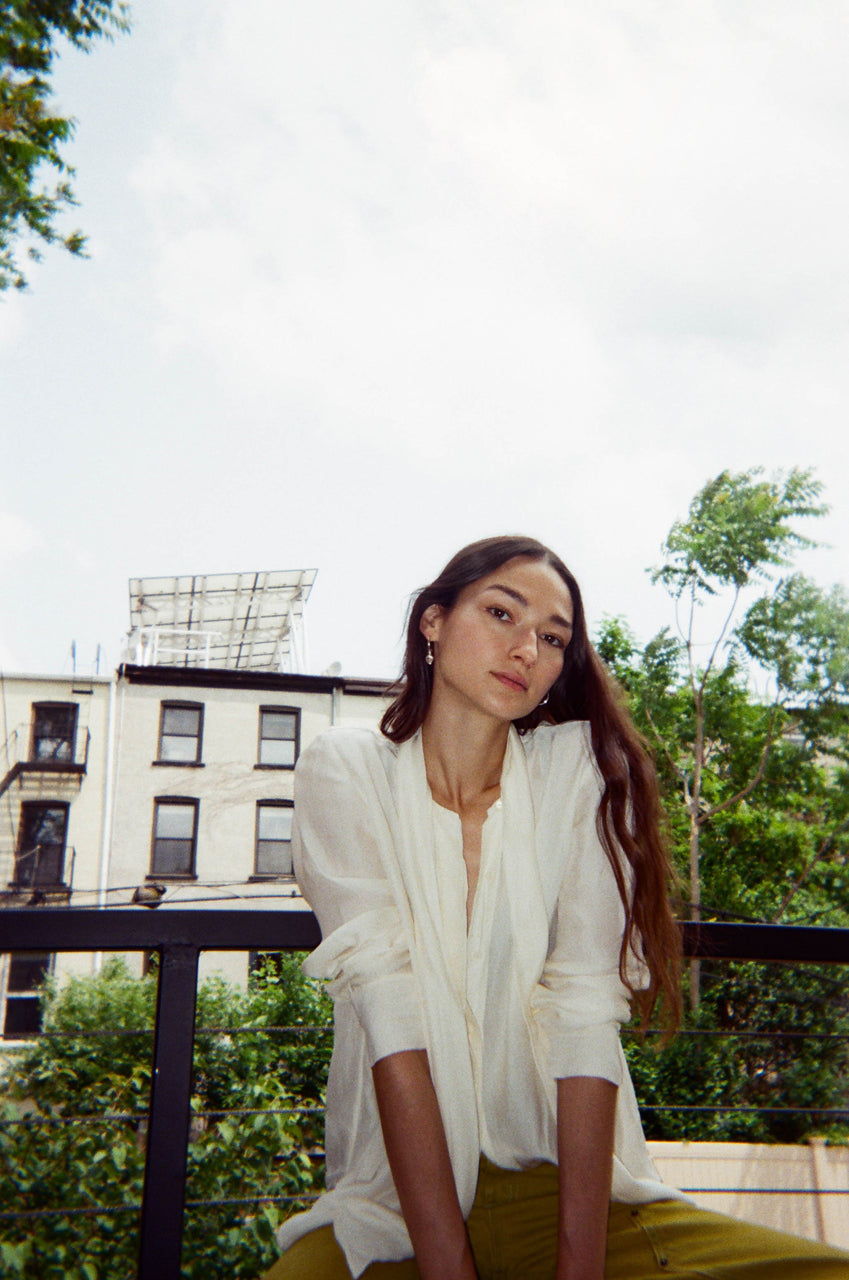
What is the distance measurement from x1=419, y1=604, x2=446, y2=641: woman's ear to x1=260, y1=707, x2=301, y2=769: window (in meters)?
17.0

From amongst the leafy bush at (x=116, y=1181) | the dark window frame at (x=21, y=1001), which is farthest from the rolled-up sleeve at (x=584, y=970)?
the dark window frame at (x=21, y=1001)

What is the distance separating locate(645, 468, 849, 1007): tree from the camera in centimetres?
1402

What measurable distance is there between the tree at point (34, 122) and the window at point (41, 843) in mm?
14675

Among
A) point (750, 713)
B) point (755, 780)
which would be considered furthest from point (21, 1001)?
point (750, 713)

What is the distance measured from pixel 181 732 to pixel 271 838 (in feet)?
8.79

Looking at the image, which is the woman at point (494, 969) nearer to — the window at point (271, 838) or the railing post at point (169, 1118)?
the railing post at point (169, 1118)

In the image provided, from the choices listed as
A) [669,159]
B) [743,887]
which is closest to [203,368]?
[669,159]

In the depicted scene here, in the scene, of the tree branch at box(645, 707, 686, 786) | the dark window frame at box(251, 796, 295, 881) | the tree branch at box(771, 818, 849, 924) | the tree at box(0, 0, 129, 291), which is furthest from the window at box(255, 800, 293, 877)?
the tree at box(0, 0, 129, 291)

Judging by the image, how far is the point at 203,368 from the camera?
25.7m

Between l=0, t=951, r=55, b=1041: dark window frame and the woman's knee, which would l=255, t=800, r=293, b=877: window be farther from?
the woman's knee

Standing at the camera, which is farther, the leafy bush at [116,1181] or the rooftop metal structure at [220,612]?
the rooftop metal structure at [220,612]

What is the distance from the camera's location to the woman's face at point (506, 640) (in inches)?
51.5

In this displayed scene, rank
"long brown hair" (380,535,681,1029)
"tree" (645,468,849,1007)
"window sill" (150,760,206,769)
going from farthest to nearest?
"window sill" (150,760,206,769), "tree" (645,468,849,1007), "long brown hair" (380,535,681,1029)

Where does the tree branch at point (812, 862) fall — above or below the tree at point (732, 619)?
below
